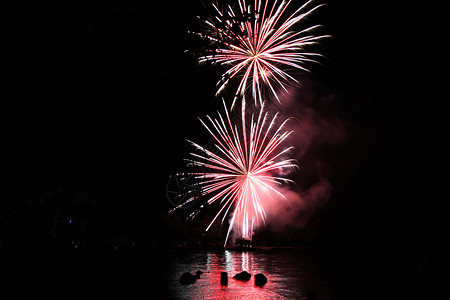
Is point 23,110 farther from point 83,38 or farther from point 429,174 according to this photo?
point 429,174

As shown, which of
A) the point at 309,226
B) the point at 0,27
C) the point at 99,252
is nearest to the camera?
the point at 0,27

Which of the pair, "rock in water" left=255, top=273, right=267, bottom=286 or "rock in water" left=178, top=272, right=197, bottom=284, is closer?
"rock in water" left=255, top=273, right=267, bottom=286

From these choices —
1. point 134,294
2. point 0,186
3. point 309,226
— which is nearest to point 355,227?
point 309,226

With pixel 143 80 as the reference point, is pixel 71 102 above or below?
below

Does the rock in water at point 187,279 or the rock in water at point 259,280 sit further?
the rock in water at point 187,279

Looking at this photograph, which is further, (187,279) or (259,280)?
(187,279)

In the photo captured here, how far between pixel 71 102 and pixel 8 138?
130 centimetres

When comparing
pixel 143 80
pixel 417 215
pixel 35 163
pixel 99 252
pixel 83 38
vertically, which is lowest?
pixel 99 252

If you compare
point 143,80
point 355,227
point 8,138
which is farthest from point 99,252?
point 355,227

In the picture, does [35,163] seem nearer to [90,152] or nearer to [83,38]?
[90,152]

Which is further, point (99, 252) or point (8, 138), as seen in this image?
point (99, 252)

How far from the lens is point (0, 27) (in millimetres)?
5688

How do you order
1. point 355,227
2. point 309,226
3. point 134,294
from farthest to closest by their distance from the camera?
point 309,226 → point 355,227 → point 134,294

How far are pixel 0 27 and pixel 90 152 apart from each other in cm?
292
